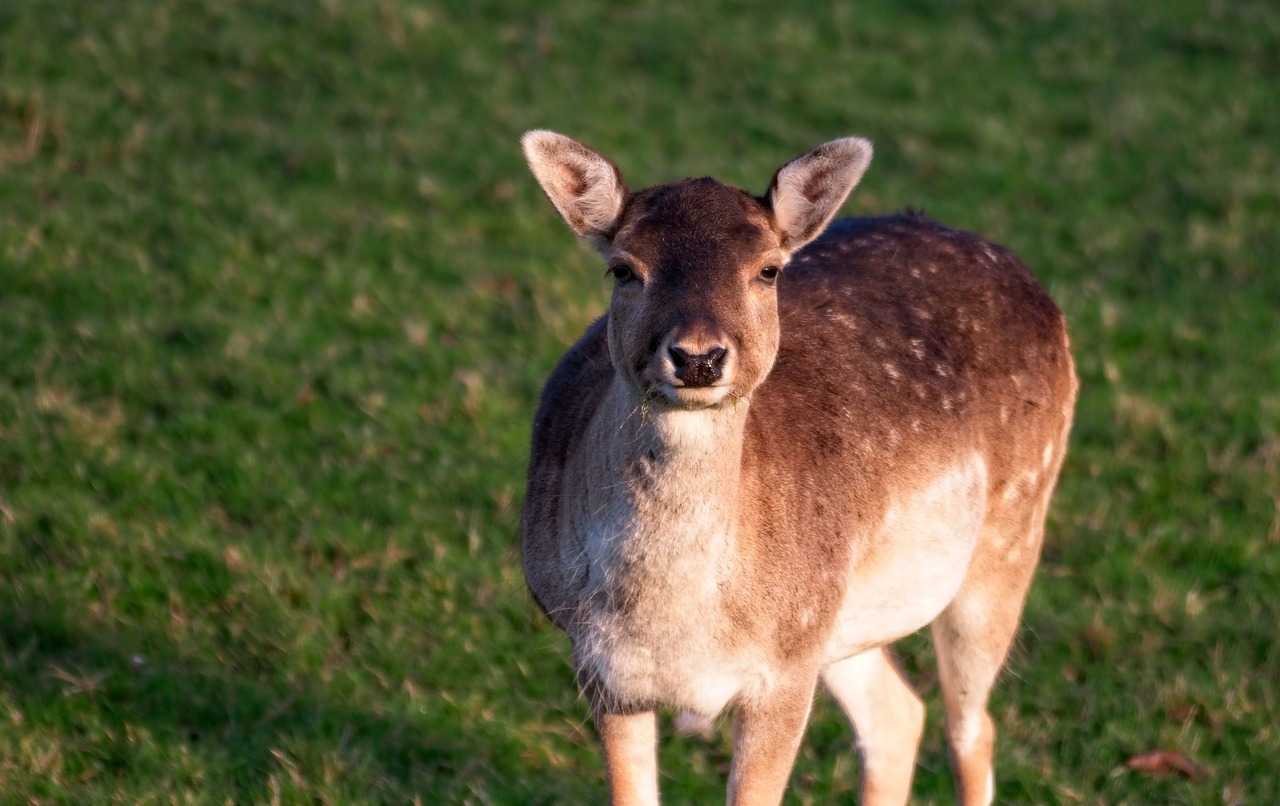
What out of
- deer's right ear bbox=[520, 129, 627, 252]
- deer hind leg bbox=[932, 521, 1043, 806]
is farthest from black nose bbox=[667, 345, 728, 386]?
deer hind leg bbox=[932, 521, 1043, 806]

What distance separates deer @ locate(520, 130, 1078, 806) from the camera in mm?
4473

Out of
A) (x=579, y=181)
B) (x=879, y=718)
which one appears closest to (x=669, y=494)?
(x=579, y=181)

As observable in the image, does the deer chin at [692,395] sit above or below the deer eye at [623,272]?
below

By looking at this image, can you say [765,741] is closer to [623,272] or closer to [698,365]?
[698,365]

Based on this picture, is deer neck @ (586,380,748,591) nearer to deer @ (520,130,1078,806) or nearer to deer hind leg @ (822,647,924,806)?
deer @ (520,130,1078,806)

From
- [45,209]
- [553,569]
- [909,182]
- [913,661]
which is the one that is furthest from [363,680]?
[909,182]

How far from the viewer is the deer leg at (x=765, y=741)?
471 cm

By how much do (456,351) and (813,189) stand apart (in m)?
4.26

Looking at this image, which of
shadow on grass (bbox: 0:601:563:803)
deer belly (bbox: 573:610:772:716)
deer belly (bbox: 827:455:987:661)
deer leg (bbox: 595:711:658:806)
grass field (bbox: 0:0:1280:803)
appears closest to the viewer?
deer belly (bbox: 573:610:772:716)

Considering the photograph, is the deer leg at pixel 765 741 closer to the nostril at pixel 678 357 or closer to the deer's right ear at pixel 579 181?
the nostril at pixel 678 357

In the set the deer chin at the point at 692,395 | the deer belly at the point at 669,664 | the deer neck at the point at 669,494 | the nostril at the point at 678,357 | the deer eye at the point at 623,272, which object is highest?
the nostril at the point at 678,357

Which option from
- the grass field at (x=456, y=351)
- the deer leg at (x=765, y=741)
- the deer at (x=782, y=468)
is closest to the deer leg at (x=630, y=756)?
the deer at (x=782, y=468)

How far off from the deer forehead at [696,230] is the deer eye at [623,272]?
0.03 m

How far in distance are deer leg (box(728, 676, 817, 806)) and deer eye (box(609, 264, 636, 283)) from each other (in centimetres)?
121
